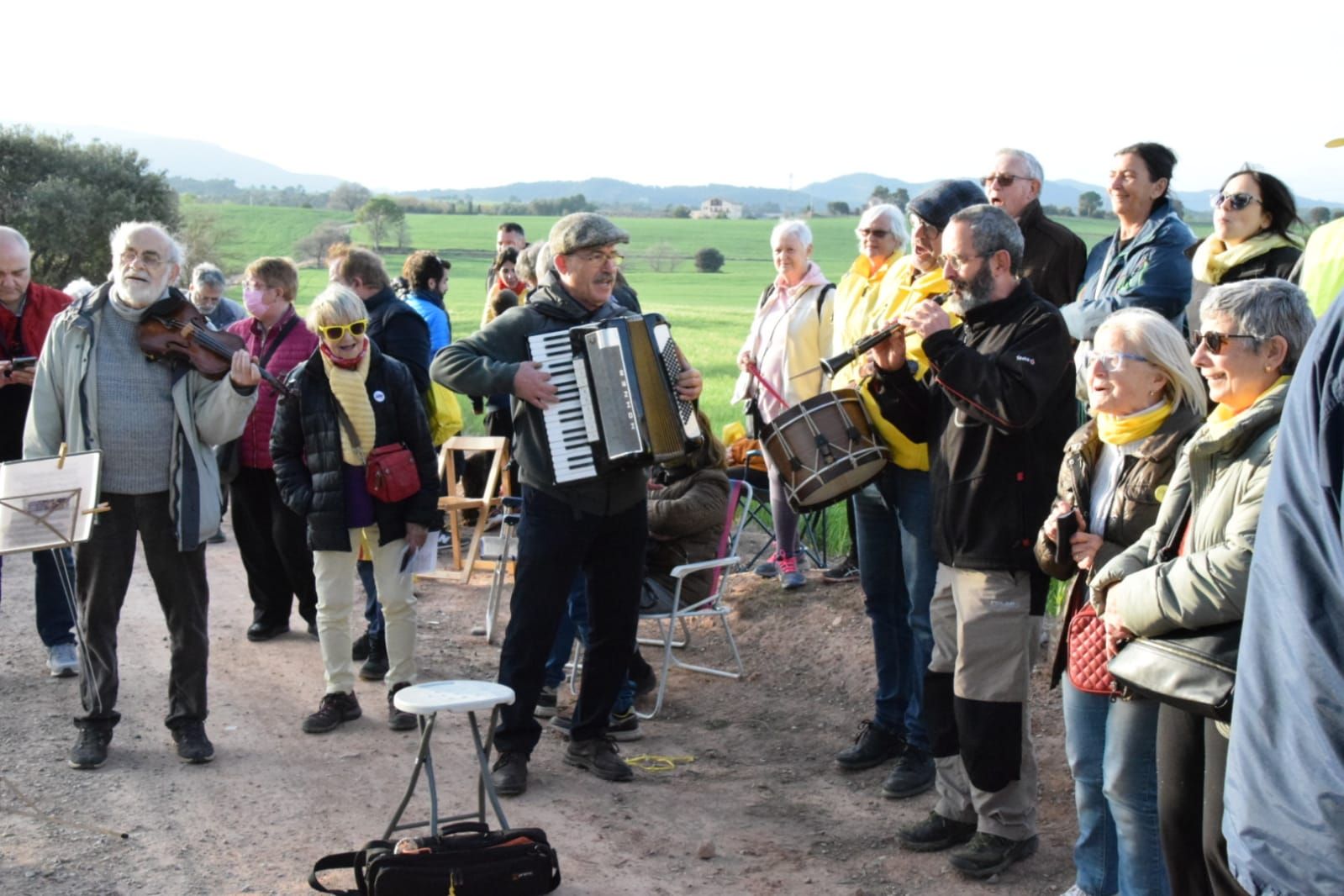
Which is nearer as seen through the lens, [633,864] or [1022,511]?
[1022,511]

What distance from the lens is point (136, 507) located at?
585 cm

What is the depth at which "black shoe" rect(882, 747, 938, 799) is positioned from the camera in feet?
18.3

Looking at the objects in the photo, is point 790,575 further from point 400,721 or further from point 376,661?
point 400,721

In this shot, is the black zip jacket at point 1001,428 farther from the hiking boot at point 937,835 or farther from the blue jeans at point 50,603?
the blue jeans at point 50,603

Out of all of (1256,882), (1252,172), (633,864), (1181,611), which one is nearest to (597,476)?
(633,864)

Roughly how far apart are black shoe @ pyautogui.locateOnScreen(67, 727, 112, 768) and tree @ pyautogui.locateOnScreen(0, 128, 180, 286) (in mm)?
18326

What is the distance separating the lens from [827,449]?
5277 mm

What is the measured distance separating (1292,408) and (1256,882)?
0.83 m

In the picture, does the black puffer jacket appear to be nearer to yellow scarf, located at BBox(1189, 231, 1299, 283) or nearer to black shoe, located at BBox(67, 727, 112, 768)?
black shoe, located at BBox(67, 727, 112, 768)

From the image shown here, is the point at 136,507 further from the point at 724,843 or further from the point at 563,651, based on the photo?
the point at 724,843

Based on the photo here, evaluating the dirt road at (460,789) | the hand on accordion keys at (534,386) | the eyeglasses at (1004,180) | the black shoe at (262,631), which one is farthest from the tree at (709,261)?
the hand on accordion keys at (534,386)

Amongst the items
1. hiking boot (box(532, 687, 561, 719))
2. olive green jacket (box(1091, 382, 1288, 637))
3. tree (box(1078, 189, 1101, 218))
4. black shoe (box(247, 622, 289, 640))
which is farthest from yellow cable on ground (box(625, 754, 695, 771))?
tree (box(1078, 189, 1101, 218))

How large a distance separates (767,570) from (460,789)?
3508 mm

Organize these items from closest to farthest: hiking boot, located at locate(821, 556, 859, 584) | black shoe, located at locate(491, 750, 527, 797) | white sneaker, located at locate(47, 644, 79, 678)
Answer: black shoe, located at locate(491, 750, 527, 797) < white sneaker, located at locate(47, 644, 79, 678) < hiking boot, located at locate(821, 556, 859, 584)
